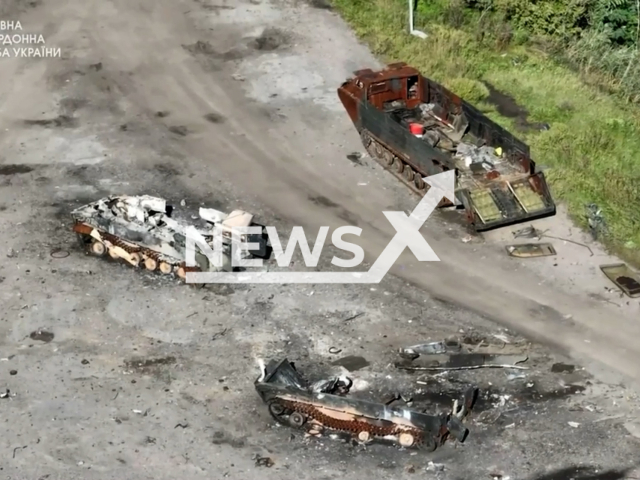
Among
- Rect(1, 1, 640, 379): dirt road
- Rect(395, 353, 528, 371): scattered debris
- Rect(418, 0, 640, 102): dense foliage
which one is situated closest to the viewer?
Rect(395, 353, 528, 371): scattered debris

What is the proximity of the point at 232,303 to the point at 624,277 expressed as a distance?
26.5 feet

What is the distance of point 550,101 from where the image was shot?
83.2ft

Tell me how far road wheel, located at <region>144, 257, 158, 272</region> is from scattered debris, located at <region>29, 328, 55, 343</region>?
2.53 m

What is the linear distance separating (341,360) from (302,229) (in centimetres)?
446

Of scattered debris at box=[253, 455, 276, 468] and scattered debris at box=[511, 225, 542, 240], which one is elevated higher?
scattered debris at box=[511, 225, 542, 240]

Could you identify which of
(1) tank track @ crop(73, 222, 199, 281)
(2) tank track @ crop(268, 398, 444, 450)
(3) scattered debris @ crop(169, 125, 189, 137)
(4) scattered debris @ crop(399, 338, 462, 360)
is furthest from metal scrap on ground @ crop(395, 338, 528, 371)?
(3) scattered debris @ crop(169, 125, 189, 137)

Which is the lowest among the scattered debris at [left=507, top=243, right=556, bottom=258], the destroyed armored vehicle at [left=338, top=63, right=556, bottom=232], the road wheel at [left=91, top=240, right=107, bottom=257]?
the road wheel at [left=91, top=240, right=107, bottom=257]

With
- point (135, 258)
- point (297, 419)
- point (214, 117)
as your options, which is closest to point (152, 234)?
point (135, 258)

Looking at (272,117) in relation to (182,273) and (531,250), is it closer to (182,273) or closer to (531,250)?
(182,273)

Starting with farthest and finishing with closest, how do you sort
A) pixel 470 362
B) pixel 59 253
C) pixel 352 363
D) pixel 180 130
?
pixel 180 130 → pixel 59 253 → pixel 352 363 → pixel 470 362

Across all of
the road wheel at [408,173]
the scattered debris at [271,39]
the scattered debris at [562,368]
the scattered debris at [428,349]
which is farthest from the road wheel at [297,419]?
the scattered debris at [271,39]

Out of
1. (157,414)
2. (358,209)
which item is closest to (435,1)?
(358,209)

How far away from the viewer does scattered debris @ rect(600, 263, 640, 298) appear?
18531 mm

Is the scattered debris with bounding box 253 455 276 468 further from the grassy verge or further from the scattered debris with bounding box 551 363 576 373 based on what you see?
the grassy verge
